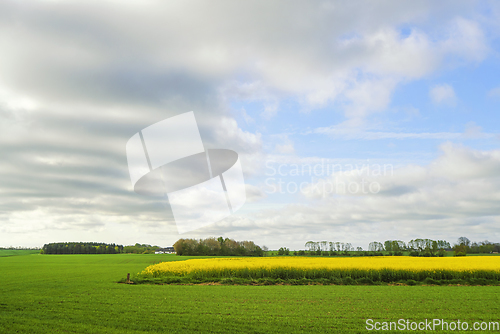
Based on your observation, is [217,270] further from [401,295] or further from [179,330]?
[179,330]

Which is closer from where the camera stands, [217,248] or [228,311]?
[228,311]

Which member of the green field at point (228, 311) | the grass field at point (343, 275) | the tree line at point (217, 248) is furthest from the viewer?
the tree line at point (217, 248)

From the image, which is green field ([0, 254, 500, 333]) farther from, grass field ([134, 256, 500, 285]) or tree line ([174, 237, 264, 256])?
tree line ([174, 237, 264, 256])

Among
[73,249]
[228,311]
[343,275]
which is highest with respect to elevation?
[228,311]

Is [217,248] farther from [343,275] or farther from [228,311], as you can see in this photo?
[228,311]

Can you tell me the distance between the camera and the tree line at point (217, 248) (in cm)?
9964

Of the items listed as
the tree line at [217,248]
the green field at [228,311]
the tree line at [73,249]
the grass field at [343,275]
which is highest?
the green field at [228,311]

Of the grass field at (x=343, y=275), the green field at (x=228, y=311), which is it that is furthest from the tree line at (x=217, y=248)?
the green field at (x=228, y=311)

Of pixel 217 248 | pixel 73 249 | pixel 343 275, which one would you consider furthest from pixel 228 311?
pixel 73 249

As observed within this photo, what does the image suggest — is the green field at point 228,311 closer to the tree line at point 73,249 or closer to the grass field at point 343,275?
the grass field at point 343,275

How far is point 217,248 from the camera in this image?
334 ft

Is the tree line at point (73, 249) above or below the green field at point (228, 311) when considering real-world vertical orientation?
below

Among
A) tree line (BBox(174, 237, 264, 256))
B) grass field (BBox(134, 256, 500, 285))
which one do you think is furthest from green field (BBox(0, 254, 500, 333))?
tree line (BBox(174, 237, 264, 256))

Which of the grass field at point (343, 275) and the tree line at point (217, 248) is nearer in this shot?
the grass field at point (343, 275)
